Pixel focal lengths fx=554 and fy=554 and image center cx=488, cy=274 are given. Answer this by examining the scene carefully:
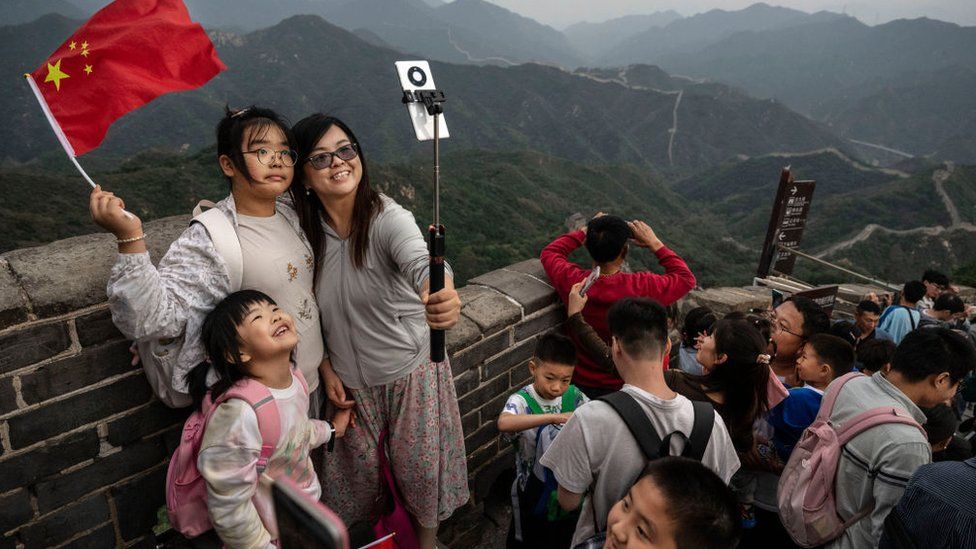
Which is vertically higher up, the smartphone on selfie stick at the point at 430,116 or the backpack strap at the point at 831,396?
the smartphone on selfie stick at the point at 430,116

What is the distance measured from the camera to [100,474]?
2043mm

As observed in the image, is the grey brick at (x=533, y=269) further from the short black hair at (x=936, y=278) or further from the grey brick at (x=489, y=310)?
the short black hair at (x=936, y=278)

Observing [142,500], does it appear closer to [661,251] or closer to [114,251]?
[114,251]

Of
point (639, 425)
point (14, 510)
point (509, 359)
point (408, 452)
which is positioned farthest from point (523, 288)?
point (14, 510)

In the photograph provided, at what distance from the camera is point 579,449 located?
1905 mm

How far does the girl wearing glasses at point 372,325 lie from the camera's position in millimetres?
2057

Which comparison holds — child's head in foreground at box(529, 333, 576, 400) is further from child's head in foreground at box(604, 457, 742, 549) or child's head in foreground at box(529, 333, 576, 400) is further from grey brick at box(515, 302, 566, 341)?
child's head in foreground at box(604, 457, 742, 549)

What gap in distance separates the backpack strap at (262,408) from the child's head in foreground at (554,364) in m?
1.16

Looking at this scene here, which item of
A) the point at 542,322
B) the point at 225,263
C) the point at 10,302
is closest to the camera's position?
the point at 10,302

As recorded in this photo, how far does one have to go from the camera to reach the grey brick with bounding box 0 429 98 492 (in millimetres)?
1835

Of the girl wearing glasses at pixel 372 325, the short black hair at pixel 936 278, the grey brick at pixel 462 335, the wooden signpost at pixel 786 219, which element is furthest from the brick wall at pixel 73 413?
the short black hair at pixel 936 278

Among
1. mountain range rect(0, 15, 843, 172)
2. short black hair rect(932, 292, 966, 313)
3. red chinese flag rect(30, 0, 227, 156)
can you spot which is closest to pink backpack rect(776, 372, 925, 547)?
red chinese flag rect(30, 0, 227, 156)

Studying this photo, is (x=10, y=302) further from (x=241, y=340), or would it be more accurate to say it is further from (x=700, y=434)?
(x=700, y=434)

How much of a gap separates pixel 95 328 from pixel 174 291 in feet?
1.36
